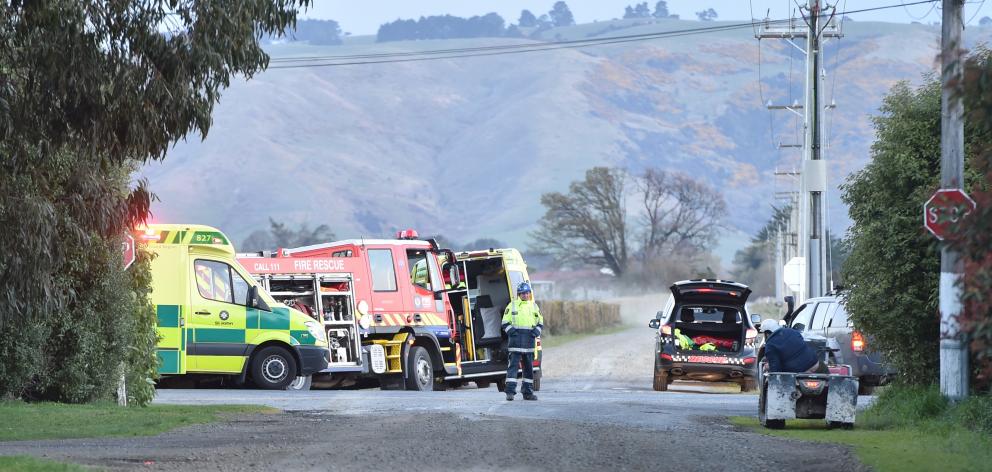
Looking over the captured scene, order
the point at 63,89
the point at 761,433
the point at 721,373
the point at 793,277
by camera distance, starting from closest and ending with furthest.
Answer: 1. the point at 63,89
2. the point at 761,433
3. the point at 721,373
4. the point at 793,277

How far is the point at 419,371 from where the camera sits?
27.7 metres

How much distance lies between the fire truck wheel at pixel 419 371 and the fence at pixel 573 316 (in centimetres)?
4928

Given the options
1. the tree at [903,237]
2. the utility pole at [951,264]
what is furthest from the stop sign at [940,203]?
the tree at [903,237]

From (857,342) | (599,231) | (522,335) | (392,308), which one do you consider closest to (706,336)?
(857,342)

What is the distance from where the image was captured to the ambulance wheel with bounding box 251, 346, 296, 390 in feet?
85.7

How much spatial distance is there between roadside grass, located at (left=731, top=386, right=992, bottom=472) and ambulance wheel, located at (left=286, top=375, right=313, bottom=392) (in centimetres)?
988

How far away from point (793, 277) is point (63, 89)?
95.3 ft

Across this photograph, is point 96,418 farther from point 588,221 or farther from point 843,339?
point 588,221

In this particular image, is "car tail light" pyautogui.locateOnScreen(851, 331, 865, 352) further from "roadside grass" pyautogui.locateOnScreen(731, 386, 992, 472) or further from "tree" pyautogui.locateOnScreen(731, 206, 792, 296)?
"tree" pyautogui.locateOnScreen(731, 206, 792, 296)

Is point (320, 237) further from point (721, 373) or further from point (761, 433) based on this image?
point (761, 433)

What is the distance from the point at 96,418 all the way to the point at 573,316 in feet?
229

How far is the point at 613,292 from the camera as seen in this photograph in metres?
148

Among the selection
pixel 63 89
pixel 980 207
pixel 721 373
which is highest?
pixel 63 89

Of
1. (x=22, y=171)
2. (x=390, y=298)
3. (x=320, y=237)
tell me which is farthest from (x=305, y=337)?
(x=320, y=237)
